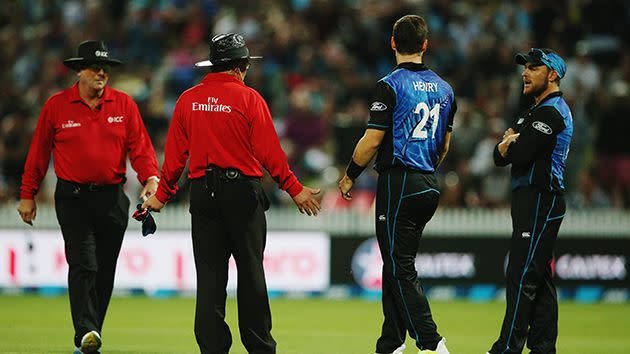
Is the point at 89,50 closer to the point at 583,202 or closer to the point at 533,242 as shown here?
the point at 533,242

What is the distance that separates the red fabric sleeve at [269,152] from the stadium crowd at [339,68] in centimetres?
988

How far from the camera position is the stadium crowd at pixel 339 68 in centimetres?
2009

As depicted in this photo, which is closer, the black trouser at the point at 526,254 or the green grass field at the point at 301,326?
the black trouser at the point at 526,254

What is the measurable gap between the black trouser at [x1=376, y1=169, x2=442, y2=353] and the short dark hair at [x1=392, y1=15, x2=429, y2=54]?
1.01 meters

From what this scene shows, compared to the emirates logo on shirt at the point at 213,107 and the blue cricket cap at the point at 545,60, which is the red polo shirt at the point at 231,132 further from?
the blue cricket cap at the point at 545,60

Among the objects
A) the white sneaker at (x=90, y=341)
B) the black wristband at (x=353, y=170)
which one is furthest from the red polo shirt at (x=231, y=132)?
the white sneaker at (x=90, y=341)

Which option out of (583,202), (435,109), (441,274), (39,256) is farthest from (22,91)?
(435,109)

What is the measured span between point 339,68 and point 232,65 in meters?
12.6

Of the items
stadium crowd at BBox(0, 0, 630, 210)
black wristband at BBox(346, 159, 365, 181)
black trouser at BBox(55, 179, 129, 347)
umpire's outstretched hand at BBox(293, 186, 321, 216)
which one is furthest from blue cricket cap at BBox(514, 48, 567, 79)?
stadium crowd at BBox(0, 0, 630, 210)

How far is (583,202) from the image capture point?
62.8 ft

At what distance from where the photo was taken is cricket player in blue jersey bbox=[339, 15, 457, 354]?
9.80m

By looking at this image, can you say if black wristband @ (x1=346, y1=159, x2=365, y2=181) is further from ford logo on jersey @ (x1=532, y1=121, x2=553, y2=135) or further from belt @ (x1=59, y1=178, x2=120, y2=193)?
belt @ (x1=59, y1=178, x2=120, y2=193)

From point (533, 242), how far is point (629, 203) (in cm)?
1011

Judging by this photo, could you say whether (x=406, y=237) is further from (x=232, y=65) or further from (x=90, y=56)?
(x=90, y=56)
